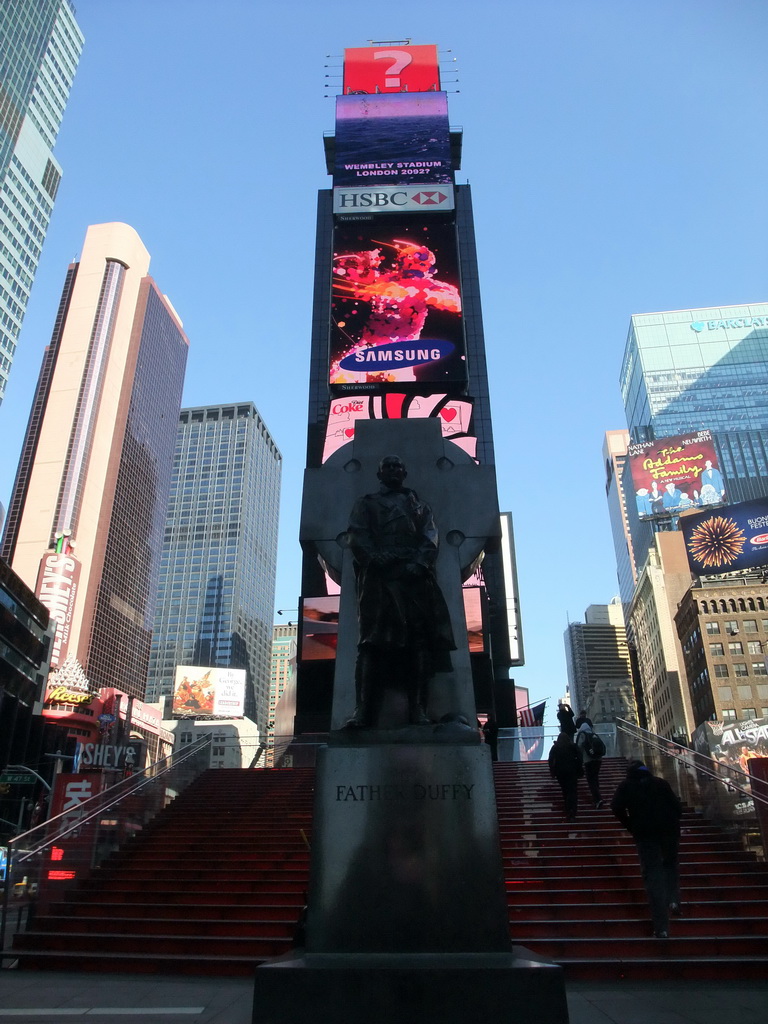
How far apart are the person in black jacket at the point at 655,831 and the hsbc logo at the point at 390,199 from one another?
132ft

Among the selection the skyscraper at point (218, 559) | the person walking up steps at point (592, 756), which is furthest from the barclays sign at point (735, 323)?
the person walking up steps at point (592, 756)

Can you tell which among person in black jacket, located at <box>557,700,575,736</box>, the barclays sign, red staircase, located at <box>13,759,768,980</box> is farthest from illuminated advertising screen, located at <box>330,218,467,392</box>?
the barclays sign

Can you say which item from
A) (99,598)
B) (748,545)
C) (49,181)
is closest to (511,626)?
(748,545)

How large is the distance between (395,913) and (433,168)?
4685 cm

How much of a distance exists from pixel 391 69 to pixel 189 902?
194 ft

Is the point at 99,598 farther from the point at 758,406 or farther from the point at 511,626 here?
the point at 758,406

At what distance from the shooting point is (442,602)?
229 inches

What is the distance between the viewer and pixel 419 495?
6812mm

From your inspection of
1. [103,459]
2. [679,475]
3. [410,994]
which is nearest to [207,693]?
[103,459]

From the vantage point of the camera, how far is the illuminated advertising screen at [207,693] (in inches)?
3905

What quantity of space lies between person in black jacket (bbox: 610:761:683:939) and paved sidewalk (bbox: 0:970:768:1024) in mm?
912

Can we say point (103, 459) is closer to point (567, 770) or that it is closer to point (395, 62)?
point (395, 62)

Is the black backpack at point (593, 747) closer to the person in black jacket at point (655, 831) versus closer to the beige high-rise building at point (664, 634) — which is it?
the person in black jacket at point (655, 831)

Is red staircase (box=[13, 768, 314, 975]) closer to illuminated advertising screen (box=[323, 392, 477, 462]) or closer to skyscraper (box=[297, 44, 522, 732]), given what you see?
skyscraper (box=[297, 44, 522, 732])
